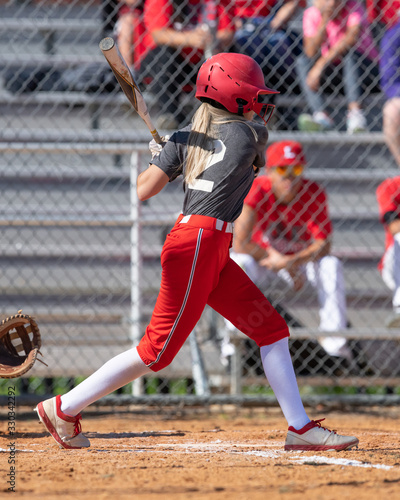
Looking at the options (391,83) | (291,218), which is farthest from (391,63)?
(291,218)

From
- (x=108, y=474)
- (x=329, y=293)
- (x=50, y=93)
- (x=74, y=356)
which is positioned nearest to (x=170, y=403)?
(x=74, y=356)

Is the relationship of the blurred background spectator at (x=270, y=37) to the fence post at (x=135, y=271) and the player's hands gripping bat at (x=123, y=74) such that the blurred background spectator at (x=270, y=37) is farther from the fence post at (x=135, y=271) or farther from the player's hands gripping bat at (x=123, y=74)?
the player's hands gripping bat at (x=123, y=74)

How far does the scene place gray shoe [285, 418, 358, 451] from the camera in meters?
2.92

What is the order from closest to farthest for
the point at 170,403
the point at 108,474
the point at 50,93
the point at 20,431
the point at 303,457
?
the point at 108,474 → the point at 303,457 → the point at 20,431 → the point at 170,403 → the point at 50,93

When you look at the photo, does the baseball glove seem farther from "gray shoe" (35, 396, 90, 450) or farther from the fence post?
the fence post

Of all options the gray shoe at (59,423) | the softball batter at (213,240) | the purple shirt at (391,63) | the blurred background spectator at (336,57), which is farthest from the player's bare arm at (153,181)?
the purple shirt at (391,63)

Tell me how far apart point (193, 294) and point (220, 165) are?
1.86 feet

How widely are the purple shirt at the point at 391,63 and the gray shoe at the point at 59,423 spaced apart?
12.7 ft

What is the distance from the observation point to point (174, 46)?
222 inches

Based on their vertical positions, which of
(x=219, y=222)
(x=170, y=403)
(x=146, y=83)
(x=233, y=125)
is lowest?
(x=170, y=403)

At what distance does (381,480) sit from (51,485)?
3.78 ft

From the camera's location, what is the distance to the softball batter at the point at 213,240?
290cm

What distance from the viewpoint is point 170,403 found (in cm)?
469

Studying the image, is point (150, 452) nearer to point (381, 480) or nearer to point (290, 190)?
point (381, 480)
